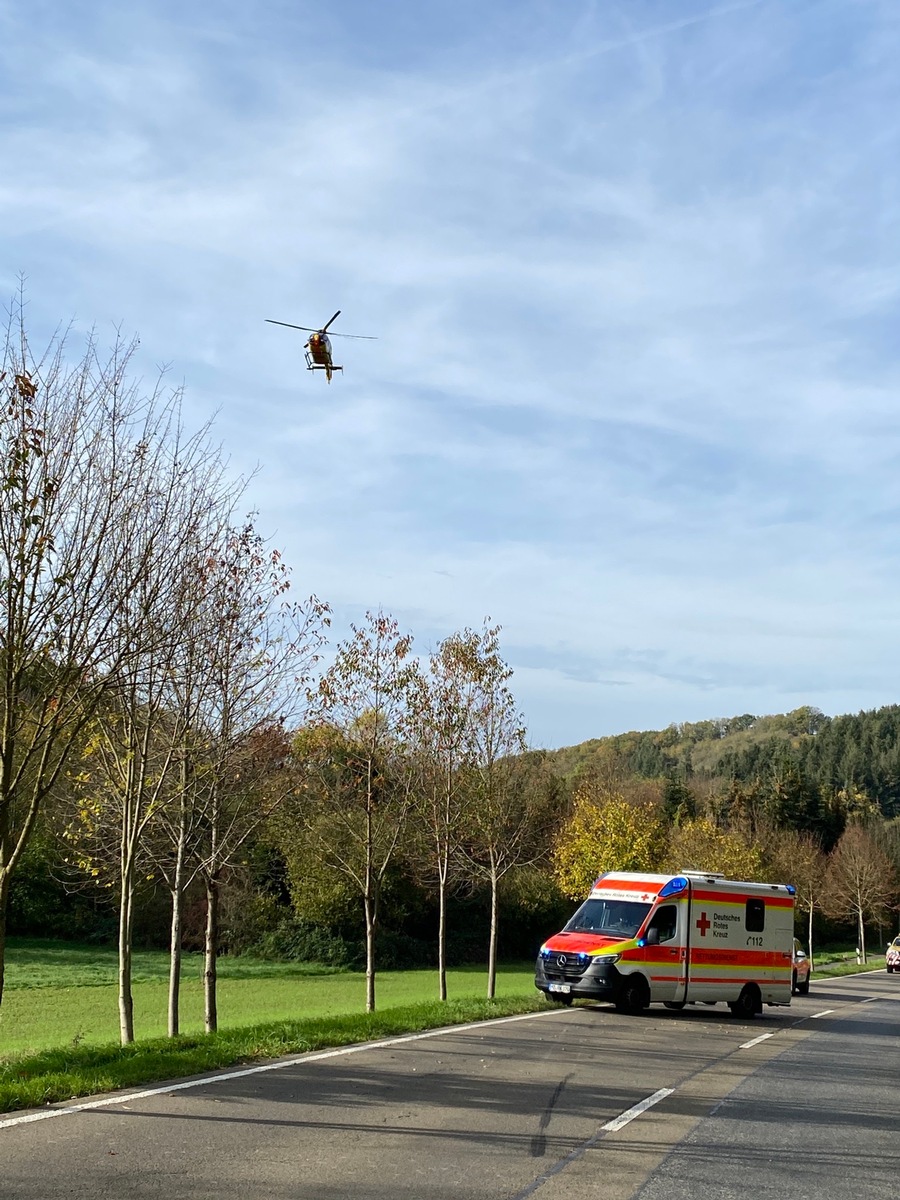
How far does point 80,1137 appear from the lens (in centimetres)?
774

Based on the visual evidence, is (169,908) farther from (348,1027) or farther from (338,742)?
(348,1027)

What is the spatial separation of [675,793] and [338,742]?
8308cm

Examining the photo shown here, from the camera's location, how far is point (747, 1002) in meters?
24.2

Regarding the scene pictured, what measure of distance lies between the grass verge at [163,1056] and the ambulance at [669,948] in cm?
605

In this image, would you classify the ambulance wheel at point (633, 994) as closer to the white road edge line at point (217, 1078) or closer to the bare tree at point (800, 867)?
the white road edge line at point (217, 1078)

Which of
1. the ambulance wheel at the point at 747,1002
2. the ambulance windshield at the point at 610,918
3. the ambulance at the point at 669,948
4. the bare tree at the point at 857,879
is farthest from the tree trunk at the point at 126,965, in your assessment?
the bare tree at the point at 857,879

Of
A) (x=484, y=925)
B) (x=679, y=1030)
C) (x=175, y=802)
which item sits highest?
(x=175, y=802)

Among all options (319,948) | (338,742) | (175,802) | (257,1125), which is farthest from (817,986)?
(257,1125)

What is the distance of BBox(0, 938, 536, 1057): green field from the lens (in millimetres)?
29469

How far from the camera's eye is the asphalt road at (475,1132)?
23.1ft

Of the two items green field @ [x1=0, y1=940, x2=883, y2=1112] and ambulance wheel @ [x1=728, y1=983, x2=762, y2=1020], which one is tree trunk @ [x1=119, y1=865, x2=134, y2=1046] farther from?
ambulance wheel @ [x1=728, y1=983, x2=762, y2=1020]

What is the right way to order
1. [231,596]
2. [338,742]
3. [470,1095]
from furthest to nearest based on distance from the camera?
[338,742]
[231,596]
[470,1095]

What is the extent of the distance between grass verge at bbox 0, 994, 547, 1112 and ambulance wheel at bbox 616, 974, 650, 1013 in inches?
243

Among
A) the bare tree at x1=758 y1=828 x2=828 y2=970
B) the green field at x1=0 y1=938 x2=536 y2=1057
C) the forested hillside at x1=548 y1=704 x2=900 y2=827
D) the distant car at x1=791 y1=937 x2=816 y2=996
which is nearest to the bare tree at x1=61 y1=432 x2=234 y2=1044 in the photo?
the green field at x1=0 y1=938 x2=536 y2=1057
